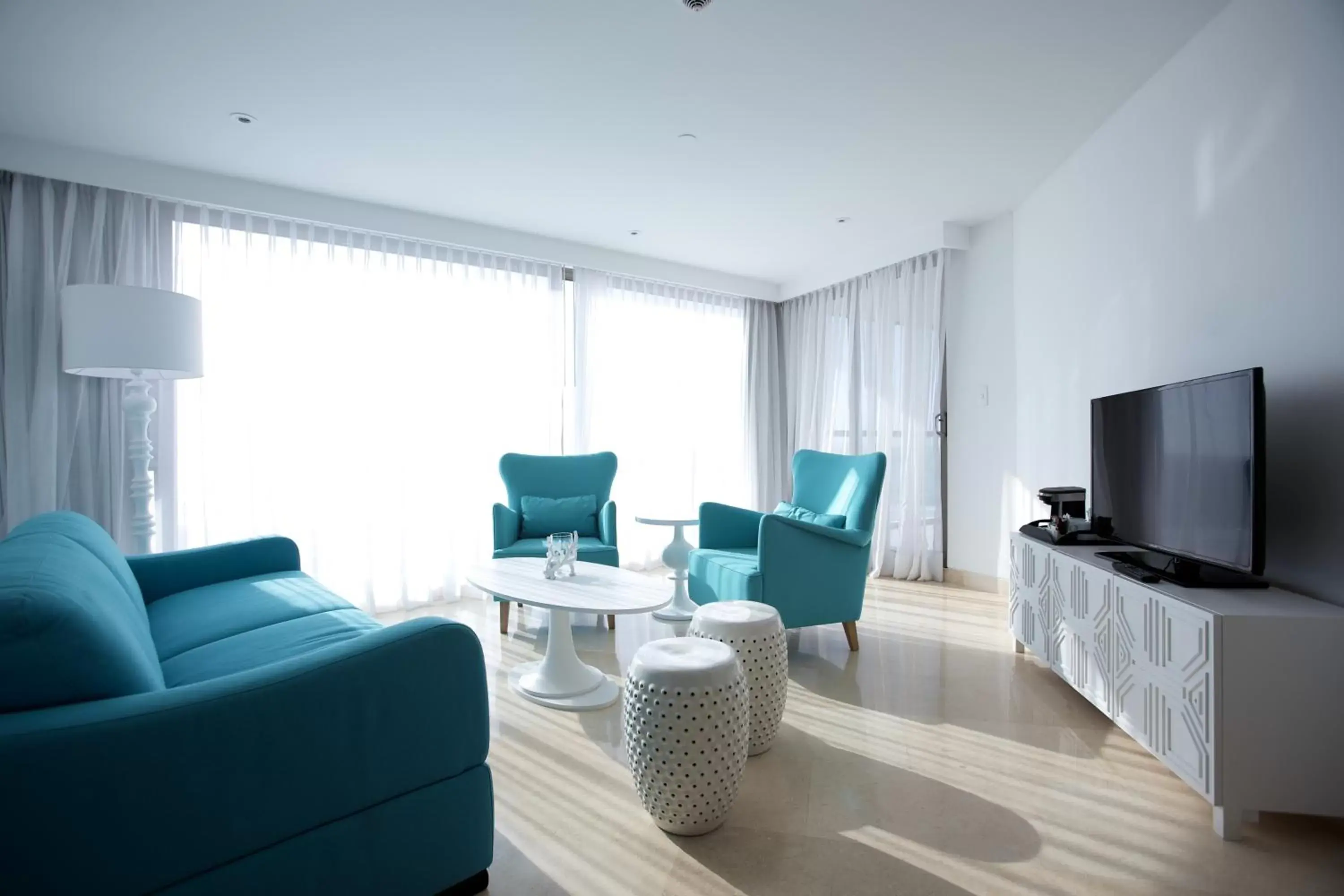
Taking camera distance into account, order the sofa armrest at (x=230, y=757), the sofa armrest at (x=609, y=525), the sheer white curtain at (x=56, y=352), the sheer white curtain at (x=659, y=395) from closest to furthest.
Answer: the sofa armrest at (x=230, y=757) → the sheer white curtain at (x=56, y=352) → the sofa armrest at (x=609, y=525) → the sheer white curtain at (x=659, y=395)

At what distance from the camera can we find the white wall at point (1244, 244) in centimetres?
184

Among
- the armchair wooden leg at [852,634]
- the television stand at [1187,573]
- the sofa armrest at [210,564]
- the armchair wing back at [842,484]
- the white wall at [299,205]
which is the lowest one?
the armchair wooden leg at [852,634]

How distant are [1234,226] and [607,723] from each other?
2.80 meters

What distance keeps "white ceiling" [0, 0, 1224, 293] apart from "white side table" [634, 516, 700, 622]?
192cm

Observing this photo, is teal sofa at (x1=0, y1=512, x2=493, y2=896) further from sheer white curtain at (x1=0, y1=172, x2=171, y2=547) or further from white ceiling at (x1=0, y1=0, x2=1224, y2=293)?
sheer white curtain at (x1=0, y1=172, x2=171, y2=547)

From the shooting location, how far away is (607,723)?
2.40 m

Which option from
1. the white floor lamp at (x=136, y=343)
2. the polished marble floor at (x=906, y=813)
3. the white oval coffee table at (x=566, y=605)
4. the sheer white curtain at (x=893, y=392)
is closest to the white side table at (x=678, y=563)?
the white oval coffee table at (x=566, y=605)

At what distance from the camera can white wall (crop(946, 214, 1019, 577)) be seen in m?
4.14

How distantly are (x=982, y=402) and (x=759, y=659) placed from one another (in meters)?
3.02

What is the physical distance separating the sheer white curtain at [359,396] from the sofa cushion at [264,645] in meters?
1.96

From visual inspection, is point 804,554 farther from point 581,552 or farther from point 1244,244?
point 1244,244

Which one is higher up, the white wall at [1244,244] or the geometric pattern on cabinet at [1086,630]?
the white wall at [1244,244]

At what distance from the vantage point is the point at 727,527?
3586 millimetres

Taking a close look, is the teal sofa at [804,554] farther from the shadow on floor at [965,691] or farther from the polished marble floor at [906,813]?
the polished marble floor at [906,813]
